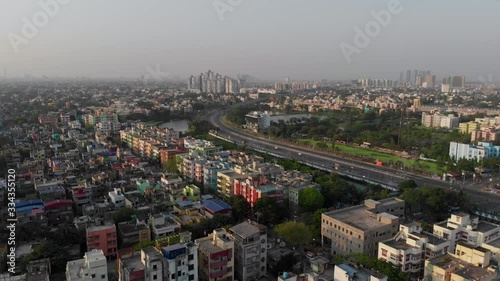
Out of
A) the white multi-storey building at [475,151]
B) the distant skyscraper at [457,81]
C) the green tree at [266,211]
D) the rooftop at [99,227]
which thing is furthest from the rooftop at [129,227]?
the distant skyscraper at [457,81]

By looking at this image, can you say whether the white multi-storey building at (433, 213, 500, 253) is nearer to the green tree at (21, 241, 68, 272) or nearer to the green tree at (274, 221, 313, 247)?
the green tree at (274, 221, 313, 247)

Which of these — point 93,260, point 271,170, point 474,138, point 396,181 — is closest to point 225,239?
point 93,260

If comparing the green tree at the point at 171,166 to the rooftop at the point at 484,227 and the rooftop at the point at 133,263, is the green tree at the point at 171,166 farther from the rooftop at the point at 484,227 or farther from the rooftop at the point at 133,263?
A: the rooftop at the point at 484,227

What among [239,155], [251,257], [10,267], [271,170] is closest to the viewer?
[10,267]

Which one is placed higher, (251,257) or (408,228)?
(408,228)

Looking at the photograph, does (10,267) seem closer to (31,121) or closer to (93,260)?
(93,260)

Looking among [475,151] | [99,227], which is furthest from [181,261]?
[475,151]
